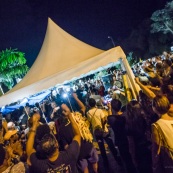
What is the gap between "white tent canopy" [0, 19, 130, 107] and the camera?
21.6 feet

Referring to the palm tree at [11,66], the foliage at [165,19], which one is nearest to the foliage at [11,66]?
the palm tree at [11,66]

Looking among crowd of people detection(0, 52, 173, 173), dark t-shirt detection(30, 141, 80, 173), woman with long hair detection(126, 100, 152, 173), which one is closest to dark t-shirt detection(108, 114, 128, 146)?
crowd of people detection(0, 52, 173, 173)

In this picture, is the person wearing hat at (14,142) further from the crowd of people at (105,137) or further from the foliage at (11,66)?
the foliage at (11,66)

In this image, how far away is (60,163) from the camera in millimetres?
3018

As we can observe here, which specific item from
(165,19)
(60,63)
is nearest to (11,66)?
(165,19)

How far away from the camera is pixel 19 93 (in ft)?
22.2

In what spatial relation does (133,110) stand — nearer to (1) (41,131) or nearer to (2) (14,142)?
(1) (41,131)

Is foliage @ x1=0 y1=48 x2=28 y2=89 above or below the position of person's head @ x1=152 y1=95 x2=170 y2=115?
above

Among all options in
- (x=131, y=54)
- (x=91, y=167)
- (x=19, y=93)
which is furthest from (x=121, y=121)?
(x=131, y=54)

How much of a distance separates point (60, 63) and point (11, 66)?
37.5 metres

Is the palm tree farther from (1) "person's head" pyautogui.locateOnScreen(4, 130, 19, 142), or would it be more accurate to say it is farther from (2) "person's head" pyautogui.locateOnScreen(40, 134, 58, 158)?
(2) "person's head" pyautogui.locateOnScreen(40, 134, 58, 158)

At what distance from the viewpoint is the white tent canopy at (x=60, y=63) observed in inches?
260

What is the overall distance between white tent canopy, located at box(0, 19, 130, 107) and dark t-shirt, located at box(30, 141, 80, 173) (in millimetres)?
3519

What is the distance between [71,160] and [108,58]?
3954 millimetres
